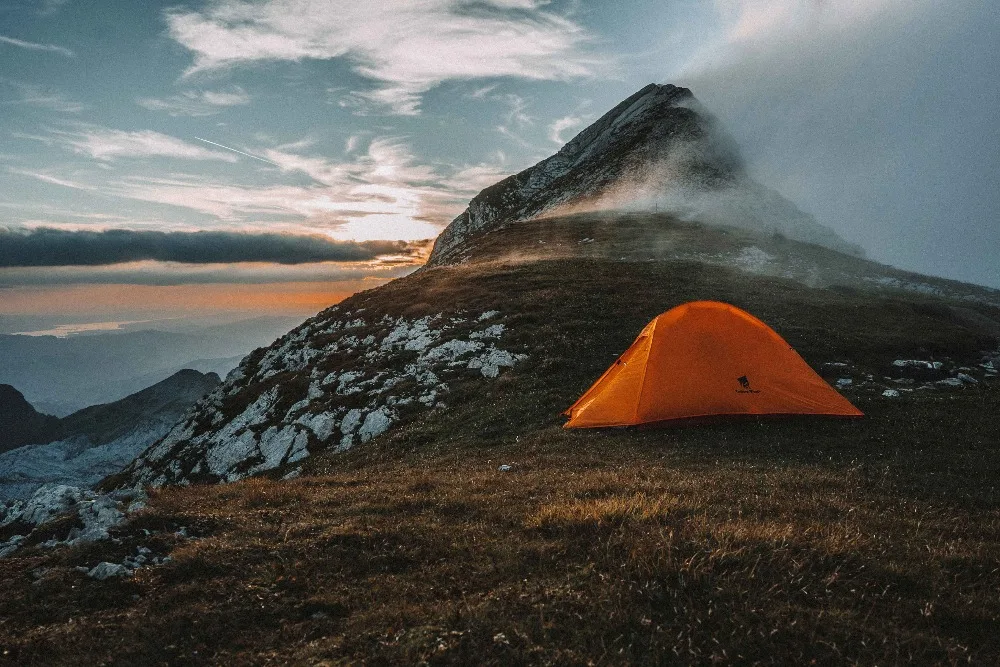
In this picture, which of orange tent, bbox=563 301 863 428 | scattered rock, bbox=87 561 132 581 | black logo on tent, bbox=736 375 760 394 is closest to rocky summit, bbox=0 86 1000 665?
scattered rock, bbox=87 561 132 581

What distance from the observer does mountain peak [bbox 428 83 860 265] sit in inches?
4003

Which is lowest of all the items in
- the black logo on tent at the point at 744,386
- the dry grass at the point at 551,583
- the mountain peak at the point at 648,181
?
the dry grass at the point at 551,583

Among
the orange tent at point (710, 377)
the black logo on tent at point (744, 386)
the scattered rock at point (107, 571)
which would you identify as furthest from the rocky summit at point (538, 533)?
the black logo on tent at point (744, 386)

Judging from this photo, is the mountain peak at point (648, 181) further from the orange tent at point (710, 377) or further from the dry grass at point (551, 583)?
the dry grass at point (551, 583)

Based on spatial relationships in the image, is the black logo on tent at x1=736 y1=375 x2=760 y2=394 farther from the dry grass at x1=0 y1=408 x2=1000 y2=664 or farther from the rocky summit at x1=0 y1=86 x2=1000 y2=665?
the dry grass at x1=0 y1=408 x2=1000 y2=664

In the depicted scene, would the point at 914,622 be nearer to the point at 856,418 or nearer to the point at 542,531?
the point at 542,531

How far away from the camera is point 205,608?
682 cm

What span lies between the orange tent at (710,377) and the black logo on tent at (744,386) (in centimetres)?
4

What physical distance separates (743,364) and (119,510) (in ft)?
62.7

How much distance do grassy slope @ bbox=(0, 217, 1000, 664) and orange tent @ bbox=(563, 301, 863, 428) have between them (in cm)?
205

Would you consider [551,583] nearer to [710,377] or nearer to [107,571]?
[107,571]

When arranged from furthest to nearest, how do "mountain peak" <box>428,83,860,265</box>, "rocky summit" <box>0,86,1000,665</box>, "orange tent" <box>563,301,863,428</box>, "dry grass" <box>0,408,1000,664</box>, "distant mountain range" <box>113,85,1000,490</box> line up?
1. "mountain peak" <box>428,83,860,265</box>
2. "distant mountain range" <box>113,85,1000,490</box>
3. "orange tent" <box>563,301,863,428</box>
4. "rocky summit" <box>0,86,1000,665</box>
5. "dry grass" <box>0,408,1000,664</box>

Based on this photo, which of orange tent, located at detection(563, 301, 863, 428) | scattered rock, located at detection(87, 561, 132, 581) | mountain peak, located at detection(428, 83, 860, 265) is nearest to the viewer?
scattered rock, located at detection(87, 561, 132, 581)

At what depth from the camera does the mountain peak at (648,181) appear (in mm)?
101688
